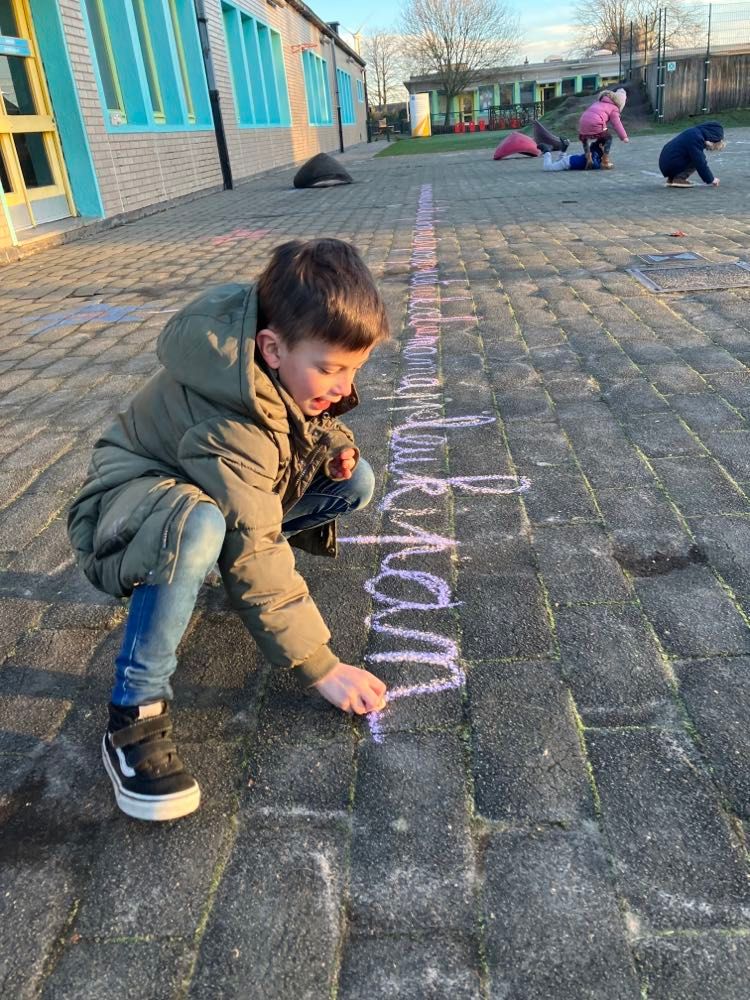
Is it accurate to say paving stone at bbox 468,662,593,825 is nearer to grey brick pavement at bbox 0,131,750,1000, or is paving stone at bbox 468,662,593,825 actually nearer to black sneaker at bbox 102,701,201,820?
grey brick pavement at bbox 0,131,750,1000

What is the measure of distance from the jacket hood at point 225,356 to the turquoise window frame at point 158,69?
469 inches

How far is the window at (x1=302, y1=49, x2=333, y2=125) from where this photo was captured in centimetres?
3170

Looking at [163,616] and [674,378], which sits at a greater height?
[163,616]

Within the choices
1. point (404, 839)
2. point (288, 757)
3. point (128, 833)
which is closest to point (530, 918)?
point (404, 839)

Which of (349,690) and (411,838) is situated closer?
(411,838)

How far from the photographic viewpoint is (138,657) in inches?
69.0

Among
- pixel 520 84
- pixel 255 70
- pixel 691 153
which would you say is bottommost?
pixel 691 153

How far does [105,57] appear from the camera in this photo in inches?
495

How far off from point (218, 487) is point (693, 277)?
573cm

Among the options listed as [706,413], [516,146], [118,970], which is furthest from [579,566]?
[516,146]

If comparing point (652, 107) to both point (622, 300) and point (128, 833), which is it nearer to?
point (622, 300)

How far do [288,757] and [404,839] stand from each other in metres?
0.38

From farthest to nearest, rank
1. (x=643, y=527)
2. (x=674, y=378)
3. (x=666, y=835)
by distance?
(x=674, y=378), (x=643, y=527), (x=666, y=835)

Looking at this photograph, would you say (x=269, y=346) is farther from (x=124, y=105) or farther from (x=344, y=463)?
(x=124, y=105)
